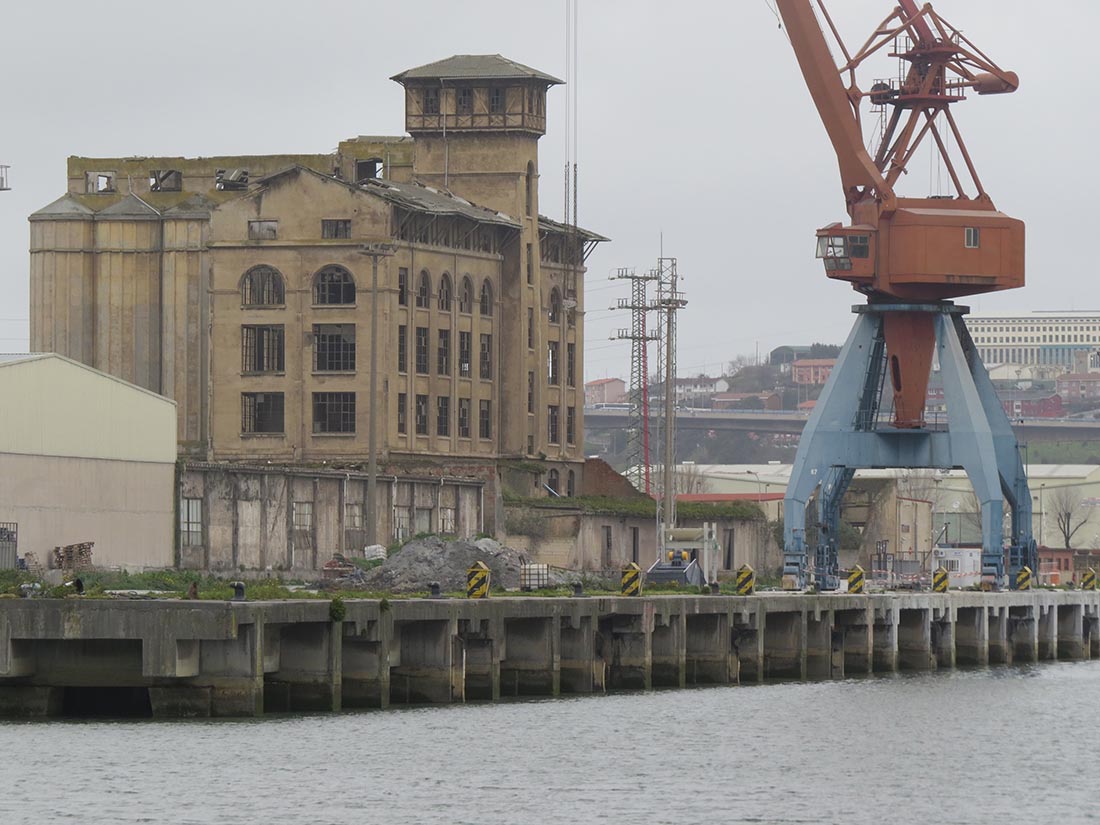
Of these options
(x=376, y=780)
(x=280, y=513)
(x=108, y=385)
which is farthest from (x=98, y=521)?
(x=376, y=780)

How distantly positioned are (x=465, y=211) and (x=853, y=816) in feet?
198

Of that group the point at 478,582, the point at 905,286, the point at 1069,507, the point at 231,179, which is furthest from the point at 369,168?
the point at 1069,507

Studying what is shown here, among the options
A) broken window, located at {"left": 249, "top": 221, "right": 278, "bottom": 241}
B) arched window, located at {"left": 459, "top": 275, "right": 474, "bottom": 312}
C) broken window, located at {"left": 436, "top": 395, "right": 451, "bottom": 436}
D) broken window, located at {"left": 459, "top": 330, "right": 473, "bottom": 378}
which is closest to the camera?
broken window, located at {"left": 249, "top": 221, "right": 278, "bottom": 241}

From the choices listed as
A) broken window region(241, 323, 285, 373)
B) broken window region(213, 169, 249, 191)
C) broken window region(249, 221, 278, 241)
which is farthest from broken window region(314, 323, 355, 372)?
broken window region(213, 169, 249, 191)

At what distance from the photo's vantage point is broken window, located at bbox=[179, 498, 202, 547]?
7750cm

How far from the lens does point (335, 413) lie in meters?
95.8

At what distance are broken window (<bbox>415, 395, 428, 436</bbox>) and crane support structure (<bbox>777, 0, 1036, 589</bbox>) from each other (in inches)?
631

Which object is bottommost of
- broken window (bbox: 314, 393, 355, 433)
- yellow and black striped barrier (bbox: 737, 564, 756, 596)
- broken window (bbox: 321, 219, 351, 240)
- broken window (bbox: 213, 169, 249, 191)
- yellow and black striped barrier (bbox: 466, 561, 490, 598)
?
yellow and black striped barrier (bbox: 737, 564, 756, 596)

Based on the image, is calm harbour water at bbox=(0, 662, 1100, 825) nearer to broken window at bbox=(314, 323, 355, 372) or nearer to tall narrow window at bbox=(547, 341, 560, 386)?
broken window at bbox=(314, 323, 355, 372)

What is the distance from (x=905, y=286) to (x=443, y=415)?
21265 mm

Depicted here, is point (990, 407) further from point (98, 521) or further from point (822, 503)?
point (98, 521)

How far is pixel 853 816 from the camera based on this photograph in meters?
40.6

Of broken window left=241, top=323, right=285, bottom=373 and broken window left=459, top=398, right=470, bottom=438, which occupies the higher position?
broken window left=241, top=323, right=285, bottom=373

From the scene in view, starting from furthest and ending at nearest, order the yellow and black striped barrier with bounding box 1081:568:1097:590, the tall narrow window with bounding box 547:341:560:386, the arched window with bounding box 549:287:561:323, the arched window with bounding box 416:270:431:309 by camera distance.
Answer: the arched window with bounding box 549:287:561:323 < the tall narrow window with bounding box 547:341:560:386 < the arched window with bounding box 416:270:431:309 < the yellow and black striped barrier with bounding box 1081:568:1097:590
